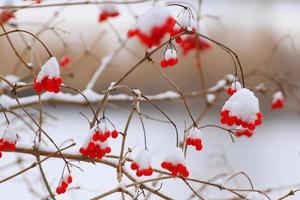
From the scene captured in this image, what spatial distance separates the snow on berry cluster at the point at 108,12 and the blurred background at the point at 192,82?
167 cm

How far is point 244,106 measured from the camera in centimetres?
118

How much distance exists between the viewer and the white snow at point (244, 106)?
3.87 feet

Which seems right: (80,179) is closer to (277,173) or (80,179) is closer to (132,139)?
(132,139)

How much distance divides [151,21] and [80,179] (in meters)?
2.68

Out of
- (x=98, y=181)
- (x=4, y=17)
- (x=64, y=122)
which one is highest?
(x=64, y=122)

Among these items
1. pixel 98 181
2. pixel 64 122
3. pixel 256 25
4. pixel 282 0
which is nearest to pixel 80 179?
pixel 98 181

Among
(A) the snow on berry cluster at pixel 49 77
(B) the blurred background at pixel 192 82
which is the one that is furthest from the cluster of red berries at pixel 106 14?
(B) the blurred background at pixel 192 82

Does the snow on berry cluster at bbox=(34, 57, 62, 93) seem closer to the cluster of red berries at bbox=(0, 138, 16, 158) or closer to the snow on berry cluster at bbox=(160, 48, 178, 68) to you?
the cluster of red berries at bbox=(0, 138, 16, 158)

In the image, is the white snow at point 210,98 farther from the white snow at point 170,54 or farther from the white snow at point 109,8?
the white snow at point 170,54

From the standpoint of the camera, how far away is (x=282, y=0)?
7.39 m

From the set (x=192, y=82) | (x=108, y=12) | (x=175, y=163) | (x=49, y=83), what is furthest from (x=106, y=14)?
(x=192, y=82)

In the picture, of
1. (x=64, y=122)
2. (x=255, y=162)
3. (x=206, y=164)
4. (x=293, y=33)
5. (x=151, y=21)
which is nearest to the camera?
(x=151, y=21)

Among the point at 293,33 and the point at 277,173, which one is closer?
the point at 277,173

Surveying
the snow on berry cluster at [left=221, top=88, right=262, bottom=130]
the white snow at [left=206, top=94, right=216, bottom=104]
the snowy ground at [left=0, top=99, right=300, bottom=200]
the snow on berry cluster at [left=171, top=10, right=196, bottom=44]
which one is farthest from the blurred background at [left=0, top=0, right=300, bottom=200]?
the snow on berry cluster at [left=221, top=88, right=262, bottom=130]
